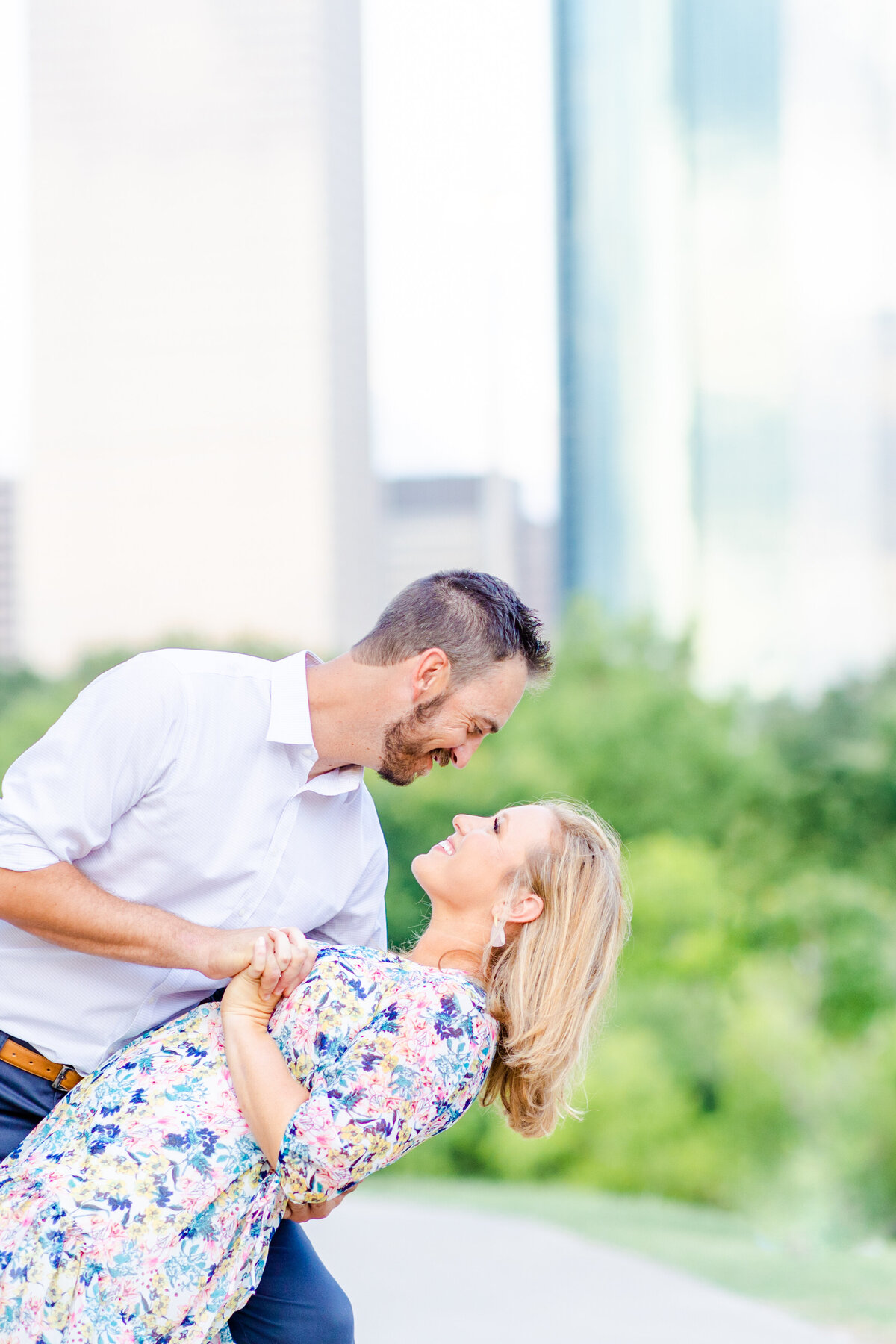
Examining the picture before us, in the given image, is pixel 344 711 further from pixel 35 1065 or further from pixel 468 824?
pixel 35 1065

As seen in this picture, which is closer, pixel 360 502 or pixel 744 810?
pixel 744 810

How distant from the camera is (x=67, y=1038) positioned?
5.44 ft

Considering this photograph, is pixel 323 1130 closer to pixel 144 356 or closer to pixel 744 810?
pixel 744 810

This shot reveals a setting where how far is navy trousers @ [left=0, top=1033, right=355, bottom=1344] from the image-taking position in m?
1.65

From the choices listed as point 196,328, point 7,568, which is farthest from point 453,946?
point 196,328

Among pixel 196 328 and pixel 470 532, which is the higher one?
pixel 196 328

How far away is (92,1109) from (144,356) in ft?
114

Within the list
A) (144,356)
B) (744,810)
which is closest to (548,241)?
(144,356)

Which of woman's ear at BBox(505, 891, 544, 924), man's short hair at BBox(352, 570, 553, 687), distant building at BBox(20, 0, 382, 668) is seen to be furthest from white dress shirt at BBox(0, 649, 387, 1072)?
distant building at BBox(20, 0, 382, 668)

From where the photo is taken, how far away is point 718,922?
43.4 feet

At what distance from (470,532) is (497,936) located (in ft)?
86.7

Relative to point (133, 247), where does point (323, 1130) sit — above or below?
below

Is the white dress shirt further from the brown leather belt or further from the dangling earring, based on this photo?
the dangling earring

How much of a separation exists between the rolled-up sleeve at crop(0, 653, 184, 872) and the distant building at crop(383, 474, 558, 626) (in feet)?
75.2
